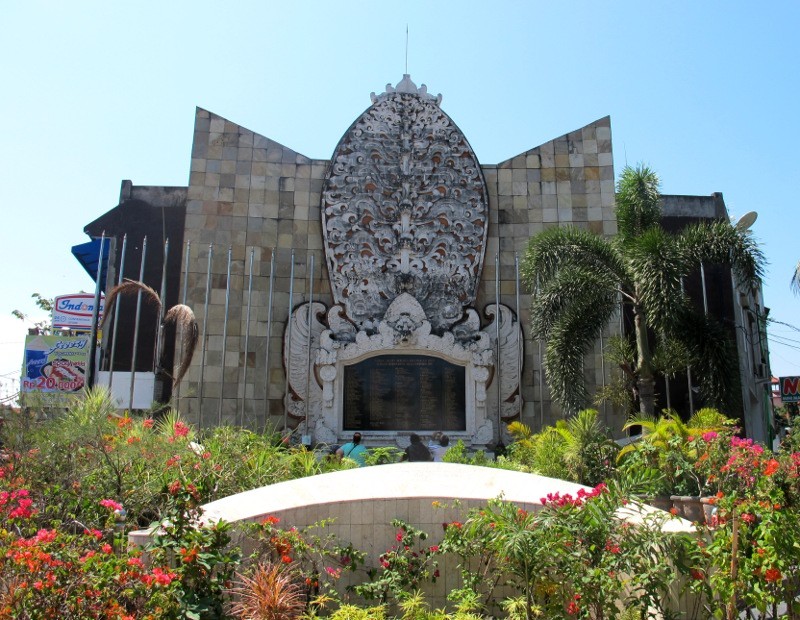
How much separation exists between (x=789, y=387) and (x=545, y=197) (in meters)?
17.1

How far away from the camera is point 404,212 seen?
1453 centimetres

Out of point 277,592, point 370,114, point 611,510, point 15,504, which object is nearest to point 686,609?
point 611,510

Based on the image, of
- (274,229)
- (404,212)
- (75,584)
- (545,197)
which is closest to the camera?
(75,584)

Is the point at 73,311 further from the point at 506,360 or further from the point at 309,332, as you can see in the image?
the point at 506,360

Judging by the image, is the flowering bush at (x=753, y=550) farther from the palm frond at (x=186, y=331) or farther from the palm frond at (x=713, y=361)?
the palm frond at (x=186, y=331)

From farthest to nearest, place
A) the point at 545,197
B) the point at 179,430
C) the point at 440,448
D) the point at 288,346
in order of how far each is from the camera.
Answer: the point at 545,197 → the point at 288,346 → the point at 440,448 → the point at 179,430

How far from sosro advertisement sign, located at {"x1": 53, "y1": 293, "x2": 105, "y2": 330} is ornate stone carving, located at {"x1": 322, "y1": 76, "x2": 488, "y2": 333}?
12.0 metres

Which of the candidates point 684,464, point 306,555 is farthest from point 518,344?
point 306,555

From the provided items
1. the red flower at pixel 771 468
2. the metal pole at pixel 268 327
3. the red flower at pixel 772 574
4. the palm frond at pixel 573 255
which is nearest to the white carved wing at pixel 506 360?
the palm frond at pixel 573 255

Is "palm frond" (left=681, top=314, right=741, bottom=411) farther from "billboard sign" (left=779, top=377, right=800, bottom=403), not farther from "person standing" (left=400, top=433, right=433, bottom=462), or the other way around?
"billboard sign" (left=779, top=377, right=800, bottom=403)

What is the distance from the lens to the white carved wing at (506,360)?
14039 mm

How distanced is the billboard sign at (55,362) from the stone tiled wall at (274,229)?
25.4 feet

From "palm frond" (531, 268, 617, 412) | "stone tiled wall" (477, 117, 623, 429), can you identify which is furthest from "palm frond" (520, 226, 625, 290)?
"stone tiled wall" (477, 117, 623, 429)

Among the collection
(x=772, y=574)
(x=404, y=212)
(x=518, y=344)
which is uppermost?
(x=404, y=212)
